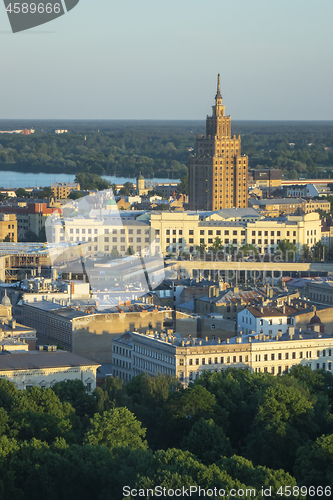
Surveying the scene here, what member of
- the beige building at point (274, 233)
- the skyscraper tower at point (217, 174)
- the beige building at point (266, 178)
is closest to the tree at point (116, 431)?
the beige building at point (274, 233)

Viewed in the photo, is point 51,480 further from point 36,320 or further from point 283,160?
point 283,160

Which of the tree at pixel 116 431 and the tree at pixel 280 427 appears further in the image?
the tree at pixel 280 427

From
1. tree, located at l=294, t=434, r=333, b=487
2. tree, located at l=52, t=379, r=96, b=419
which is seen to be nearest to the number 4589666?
tree, located at l=294, t=434, r=333, b=487

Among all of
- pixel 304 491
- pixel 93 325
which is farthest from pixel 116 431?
pixel 93 325

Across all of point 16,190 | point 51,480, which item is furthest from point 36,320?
point 16,190

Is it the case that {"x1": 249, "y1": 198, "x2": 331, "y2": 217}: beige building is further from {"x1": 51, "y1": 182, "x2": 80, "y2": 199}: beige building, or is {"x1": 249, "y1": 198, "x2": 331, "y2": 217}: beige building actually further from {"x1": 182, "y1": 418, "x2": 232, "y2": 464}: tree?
{"x1": 182, "y1": 418, "x2": 232, "y2": 464}: tree

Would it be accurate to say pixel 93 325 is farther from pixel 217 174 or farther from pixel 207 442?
pixel 217 174

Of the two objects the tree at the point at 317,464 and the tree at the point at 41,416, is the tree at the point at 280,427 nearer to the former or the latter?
the tree at the point at 317,464
